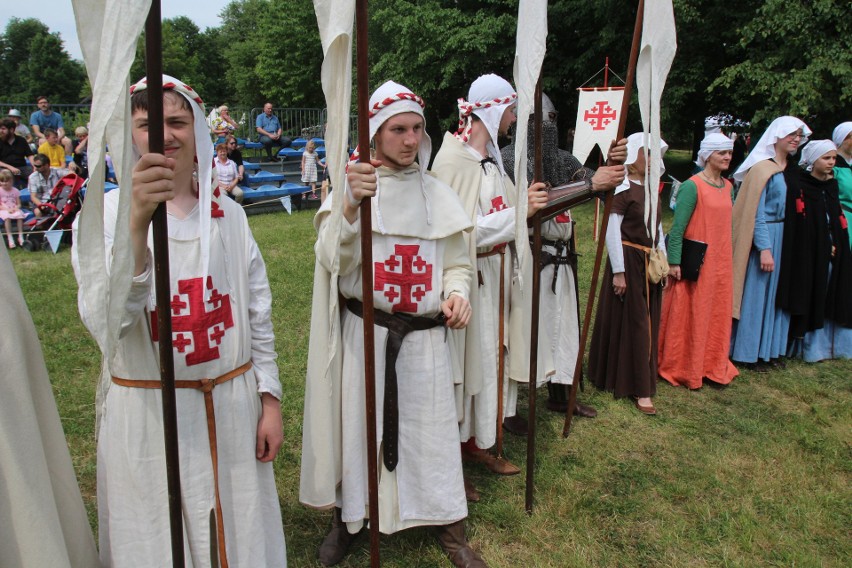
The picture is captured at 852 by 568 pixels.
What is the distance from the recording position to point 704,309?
4992 mm

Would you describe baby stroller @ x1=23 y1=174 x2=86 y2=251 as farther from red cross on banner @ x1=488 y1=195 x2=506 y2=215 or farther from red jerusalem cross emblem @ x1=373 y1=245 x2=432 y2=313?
red jerusalem cross emblem @ x1=373 y1=245 x2=432 y2=313

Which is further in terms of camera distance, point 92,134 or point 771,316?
point 771,316

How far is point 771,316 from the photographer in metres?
5.41

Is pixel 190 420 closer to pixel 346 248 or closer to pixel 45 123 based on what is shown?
pixel 346 248

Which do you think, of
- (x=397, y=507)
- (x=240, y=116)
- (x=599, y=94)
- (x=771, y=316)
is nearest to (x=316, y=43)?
(x=240, y=116)

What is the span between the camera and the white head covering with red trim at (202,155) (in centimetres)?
177

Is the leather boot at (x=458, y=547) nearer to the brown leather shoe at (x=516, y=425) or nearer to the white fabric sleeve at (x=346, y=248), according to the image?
the white fabric sleeve at (x=346, y=248)

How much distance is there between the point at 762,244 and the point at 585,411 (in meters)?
2.21

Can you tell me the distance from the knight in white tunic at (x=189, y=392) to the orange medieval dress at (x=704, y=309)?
3940 mm

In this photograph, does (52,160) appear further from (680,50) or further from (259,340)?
(680,50)

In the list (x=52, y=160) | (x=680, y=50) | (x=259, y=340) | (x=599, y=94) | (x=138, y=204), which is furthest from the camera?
(x=680, y=50)

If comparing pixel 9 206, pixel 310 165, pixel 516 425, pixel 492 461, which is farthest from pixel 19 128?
pixel 492 461

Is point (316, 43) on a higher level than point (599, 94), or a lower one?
higher

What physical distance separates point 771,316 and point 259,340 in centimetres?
481
